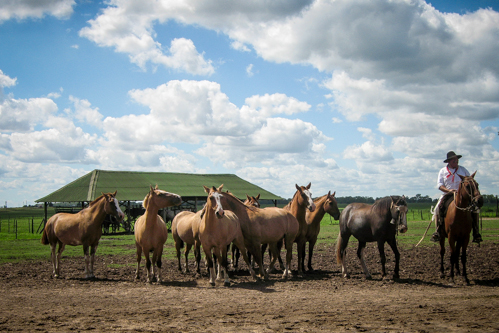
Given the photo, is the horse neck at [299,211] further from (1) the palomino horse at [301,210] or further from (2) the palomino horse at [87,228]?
(2) the palomino horse at [87,228]

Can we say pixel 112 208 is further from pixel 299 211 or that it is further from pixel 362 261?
pixel 362 261

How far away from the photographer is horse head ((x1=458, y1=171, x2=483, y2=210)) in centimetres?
921

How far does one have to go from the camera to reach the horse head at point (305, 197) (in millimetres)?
11398

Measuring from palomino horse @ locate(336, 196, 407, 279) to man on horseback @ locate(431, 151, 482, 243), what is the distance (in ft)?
4.07

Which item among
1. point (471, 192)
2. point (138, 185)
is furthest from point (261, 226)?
point (138, 185)

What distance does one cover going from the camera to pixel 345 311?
679 cm

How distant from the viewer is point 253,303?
7.52 meters

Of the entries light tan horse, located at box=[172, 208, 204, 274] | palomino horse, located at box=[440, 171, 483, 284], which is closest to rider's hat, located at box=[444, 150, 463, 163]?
palomino horse, located at box=[440, 171, 483, 284]

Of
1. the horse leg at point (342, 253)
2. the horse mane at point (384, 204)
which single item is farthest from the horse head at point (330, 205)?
the horse mane at point (384, 204)

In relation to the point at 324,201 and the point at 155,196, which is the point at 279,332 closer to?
the point at 155,196

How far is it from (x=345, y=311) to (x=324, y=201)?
6155 millimetres

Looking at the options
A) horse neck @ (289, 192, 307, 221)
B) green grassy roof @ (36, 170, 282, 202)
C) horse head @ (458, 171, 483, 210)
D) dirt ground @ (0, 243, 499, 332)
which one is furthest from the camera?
green grassy roof @ (36, 170, 282, 202)

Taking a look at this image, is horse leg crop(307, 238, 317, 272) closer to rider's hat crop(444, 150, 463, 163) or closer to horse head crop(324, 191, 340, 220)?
horse head crop(324, 191, 340, 220)

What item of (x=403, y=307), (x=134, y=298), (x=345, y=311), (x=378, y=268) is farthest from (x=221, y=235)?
(x=378, y=268)
